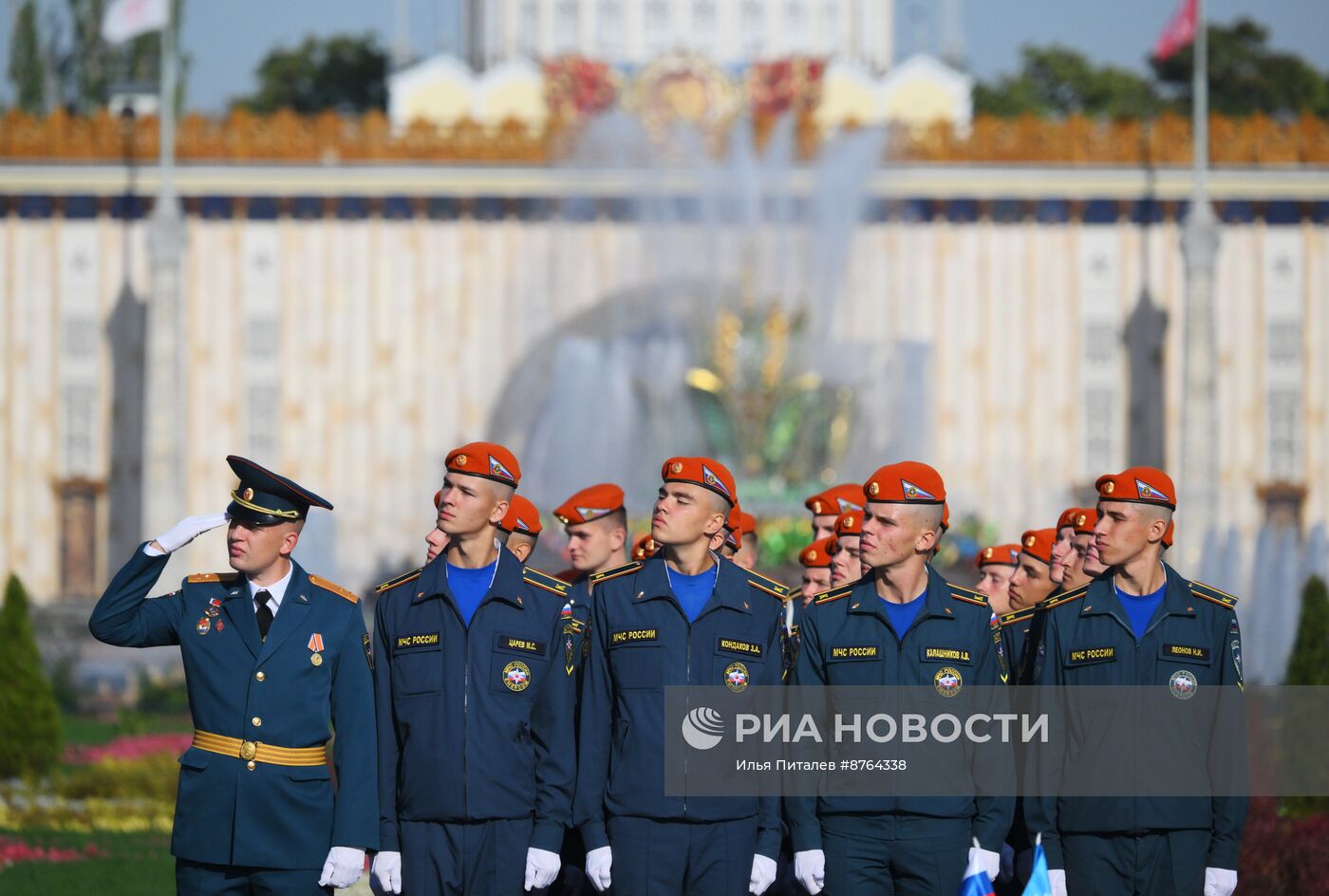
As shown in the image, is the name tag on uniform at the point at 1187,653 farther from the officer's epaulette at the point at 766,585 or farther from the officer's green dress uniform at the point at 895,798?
the officer's epaulette at the point at 766,585

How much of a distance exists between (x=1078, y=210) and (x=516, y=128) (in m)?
7.68

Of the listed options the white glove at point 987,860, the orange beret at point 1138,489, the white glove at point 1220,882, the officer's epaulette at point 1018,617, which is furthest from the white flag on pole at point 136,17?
the white glove at point 1220,882

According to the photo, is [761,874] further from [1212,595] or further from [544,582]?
[1212,595]

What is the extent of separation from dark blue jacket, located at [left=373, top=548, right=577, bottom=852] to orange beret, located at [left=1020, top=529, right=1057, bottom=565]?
113 inches

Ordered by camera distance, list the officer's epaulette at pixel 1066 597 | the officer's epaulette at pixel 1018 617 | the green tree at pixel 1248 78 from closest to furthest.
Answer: the officer's epaulette at pixel 1066 597 < the officer's epaulette at pixel 1018 617 < the green tree at pixel 1248 78

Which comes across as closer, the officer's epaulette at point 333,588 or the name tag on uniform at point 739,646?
the officer's epaulette at point 333,588

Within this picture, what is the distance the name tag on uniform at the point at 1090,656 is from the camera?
264 inches

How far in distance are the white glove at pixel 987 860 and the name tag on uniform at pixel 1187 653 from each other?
0.91 meters

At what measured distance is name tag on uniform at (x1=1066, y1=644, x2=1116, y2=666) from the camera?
22.0 ft

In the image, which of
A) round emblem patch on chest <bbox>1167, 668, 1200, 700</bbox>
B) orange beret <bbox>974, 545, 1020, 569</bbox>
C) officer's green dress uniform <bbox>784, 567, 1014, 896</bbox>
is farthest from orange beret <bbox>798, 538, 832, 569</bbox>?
round emblem patch on chest <bbox>1167, 668, 1200, 700</bbox>

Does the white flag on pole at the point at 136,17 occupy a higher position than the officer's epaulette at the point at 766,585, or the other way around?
the white flag on pole at the point at 136,17

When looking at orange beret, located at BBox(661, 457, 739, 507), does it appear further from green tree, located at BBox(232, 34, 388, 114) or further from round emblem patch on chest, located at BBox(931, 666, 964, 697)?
green tree, located at BBox(232, 34, 388, 114)

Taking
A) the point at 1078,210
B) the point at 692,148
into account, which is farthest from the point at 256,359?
the point at 1078,210

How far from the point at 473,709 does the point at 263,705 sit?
26.6 inches
